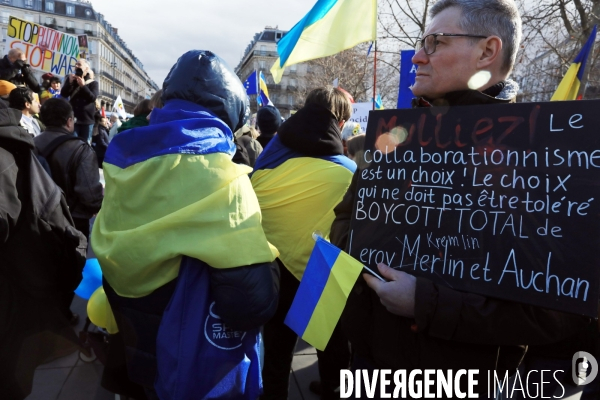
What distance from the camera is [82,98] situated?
20.6 feet

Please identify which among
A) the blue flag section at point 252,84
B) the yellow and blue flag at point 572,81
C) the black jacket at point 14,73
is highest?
the blue flag section at point 252,84

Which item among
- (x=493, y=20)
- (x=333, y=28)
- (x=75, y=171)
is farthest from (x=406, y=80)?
(x=493, y=20)

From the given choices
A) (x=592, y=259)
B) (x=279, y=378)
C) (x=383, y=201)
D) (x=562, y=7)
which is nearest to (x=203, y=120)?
(x=383, y=201)

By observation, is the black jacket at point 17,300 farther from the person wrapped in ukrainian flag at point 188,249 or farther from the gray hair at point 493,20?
the gray hair at point 493,20

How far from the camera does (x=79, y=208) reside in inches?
151

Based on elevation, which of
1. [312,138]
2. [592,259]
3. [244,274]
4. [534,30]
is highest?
[534,30]

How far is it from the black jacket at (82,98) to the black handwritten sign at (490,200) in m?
5.87

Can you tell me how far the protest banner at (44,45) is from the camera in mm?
7898

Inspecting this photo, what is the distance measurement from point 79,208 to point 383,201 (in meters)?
3.21

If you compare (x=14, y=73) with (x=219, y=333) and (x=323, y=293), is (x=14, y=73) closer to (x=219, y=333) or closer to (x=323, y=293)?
(x=219, y=333)

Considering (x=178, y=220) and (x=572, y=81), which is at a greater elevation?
(x=572, y=81)

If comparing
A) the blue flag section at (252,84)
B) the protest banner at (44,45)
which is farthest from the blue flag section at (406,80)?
the blue flag section at (252,84)

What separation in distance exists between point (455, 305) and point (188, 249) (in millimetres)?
909

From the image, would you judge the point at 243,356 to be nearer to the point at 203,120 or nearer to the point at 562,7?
the point at 203,120
